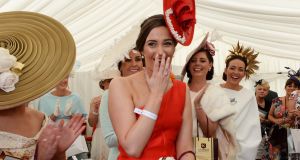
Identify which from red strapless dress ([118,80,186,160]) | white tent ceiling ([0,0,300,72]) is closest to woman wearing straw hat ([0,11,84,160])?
red strapless dress ([118,80,186,160])

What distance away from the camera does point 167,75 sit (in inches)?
87.7

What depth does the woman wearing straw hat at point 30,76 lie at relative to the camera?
1.88m

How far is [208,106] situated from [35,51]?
1.71m

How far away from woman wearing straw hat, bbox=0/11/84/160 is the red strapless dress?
0.33 meters

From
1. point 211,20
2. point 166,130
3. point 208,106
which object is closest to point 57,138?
point 166,130

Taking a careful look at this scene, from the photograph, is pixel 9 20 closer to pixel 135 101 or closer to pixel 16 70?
pixel 16 70

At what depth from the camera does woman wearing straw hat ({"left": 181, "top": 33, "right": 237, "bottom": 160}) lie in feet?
11.0

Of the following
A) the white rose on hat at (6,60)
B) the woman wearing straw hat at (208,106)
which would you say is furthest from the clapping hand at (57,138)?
the woman wearing straw hat at (208,106)

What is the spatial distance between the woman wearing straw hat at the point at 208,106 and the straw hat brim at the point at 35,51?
1504 millimetres

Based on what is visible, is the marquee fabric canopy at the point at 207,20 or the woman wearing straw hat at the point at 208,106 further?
the marquee fabric canopy at the point at 207,20

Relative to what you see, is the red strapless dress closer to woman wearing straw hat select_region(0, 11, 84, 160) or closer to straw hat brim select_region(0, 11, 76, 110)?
woman wearing straw hat select_region(0, 11, 84, 160)

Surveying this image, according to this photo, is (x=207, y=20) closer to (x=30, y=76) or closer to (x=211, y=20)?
(x=211, y=20)

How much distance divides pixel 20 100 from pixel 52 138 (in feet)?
0.83

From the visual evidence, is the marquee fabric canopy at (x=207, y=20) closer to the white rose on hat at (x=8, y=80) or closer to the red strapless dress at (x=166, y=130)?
the red strapless dress at (x=166, y=130)
